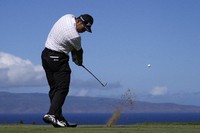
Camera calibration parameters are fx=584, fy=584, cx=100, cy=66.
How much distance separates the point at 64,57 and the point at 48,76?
19.4 inches

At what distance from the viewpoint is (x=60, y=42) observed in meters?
11.0

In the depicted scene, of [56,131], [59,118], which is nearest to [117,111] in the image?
[59,118]

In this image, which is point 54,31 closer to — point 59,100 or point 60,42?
point 60,42

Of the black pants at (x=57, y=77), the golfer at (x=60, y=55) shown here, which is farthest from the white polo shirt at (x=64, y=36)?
the black pants at (x=57, y=77)

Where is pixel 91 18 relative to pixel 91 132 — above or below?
above

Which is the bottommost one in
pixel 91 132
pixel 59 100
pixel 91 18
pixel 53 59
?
pixel 91 132

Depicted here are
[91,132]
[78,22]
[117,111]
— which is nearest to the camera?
[91,132]

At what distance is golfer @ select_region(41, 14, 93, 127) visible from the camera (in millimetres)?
10914

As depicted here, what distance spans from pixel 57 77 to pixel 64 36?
794 mm

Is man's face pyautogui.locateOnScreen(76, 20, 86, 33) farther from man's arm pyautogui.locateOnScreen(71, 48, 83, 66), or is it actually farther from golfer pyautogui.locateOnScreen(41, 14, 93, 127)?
man's arm pyautogui.locateOnScreen(71, 48, 83, 66)

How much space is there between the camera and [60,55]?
11.1 m

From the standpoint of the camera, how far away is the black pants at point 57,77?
10977 mm

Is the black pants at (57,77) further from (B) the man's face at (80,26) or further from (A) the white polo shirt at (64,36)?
(B) the man's face at (80,26)

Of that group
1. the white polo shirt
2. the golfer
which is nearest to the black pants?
the golfer
